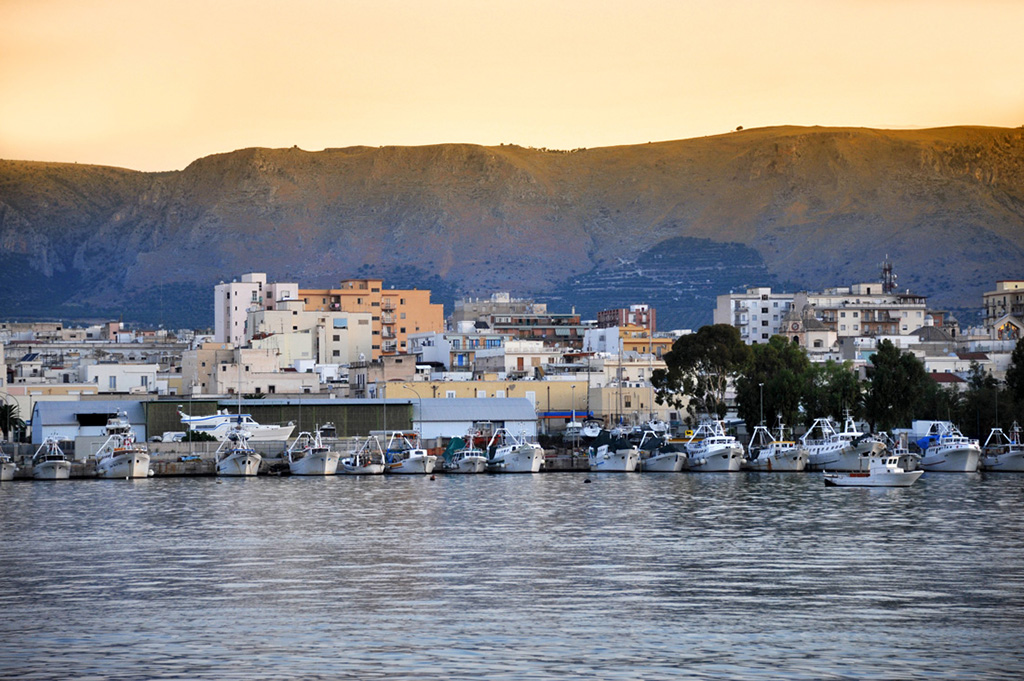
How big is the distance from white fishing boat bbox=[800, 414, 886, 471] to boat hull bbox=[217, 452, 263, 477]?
36900 mm

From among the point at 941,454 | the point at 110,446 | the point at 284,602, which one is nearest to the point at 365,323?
the point at 110,446

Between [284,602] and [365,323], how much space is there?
13456cm

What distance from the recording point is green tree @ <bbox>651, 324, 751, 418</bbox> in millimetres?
124812

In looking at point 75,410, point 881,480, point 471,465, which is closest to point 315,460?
point 471,465

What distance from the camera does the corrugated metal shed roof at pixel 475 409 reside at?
119m

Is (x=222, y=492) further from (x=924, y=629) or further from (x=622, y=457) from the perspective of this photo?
(x=924, y=629)

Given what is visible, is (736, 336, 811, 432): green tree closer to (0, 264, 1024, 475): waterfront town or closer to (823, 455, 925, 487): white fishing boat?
(0, 264, 1024, 475): waterfront town

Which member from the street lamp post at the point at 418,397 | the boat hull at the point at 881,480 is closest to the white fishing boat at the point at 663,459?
the street lamp post at the point at 418,397

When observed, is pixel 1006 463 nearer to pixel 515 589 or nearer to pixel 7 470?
pixel 7 470

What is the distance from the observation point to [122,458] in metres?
101

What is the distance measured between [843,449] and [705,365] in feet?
71.3

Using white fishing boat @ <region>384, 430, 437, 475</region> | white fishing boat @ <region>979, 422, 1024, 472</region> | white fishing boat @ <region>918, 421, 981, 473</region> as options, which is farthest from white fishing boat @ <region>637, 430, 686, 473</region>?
white fishing boat @ <region>979, 422, 1024, 472</region>

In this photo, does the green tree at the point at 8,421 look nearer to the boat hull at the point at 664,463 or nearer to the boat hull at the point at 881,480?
the boat hull at the point at 664,463

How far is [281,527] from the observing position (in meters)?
62.0
